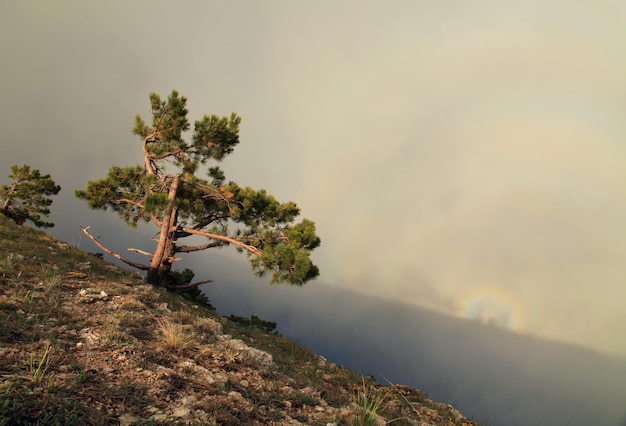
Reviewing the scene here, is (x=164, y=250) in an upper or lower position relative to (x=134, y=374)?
upper

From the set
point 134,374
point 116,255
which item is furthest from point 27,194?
point 134,374

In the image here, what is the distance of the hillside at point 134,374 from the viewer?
3.21 metres

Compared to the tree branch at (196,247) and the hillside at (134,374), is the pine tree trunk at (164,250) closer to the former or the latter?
the tree branch at (196,247)

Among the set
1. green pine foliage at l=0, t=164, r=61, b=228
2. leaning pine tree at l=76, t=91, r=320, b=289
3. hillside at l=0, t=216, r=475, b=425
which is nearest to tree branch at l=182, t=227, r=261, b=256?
leaning pine tree at l=76, t=91, r=320, b=289

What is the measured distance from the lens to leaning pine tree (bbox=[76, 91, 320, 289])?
15594mm

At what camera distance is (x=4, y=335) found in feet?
13.9

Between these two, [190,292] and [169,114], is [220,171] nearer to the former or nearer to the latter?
[169,114]

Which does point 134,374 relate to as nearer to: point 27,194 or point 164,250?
point 164,250

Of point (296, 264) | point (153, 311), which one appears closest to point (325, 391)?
point (153, 311)

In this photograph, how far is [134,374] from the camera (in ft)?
13.4

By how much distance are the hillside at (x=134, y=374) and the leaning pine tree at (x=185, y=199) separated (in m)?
7.83

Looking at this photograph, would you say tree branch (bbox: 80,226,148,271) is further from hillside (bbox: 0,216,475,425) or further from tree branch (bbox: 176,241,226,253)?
hillside (bbox: 0,216,475,425)

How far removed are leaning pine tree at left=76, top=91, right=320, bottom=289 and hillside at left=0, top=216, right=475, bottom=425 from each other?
25.7 ft

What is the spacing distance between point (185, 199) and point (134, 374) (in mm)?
13033
